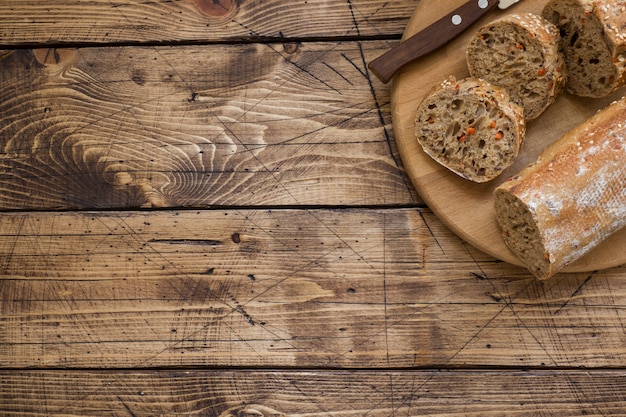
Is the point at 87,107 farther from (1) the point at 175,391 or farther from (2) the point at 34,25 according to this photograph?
(1) the point at 175,391

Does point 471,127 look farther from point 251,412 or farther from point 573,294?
point 251,412

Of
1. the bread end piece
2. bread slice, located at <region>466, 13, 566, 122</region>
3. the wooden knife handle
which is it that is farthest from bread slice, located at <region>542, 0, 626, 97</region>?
the bread end piece

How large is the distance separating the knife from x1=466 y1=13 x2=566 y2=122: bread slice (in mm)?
70

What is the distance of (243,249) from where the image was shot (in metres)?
1.53

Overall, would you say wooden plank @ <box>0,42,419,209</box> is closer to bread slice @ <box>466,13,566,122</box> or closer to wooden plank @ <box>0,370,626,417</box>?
bread slice @ <box>466,13,566,122</box>

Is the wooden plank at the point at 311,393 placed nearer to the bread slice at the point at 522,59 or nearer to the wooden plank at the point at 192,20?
the bread slice at the point at 522,59

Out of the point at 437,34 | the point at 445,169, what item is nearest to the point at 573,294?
the point at 445,169

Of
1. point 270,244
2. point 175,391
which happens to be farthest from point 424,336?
point 175,391

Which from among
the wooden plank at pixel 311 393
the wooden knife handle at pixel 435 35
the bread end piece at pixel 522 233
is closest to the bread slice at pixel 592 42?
the wooden knife handle at pixel 435 35

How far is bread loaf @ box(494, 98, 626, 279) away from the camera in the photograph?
1.29 m

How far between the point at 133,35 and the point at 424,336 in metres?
1.01

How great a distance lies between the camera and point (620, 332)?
4.83ft

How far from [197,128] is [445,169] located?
60cm

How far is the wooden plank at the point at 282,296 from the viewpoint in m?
1.48
